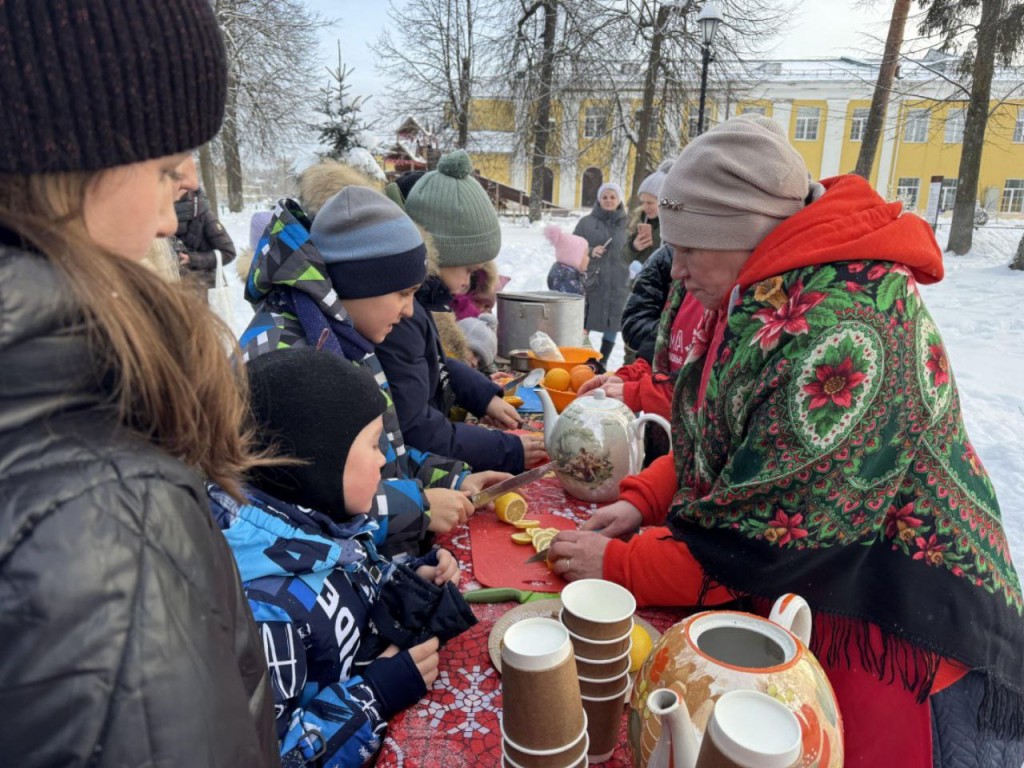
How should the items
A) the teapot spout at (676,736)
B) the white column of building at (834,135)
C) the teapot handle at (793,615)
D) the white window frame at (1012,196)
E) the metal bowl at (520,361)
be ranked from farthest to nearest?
the white window frame at (1012,196), the white column of building at (834,135), the metal bowl at (520,361), the teapot handle at (793,615), the teapot spout at (676,736)

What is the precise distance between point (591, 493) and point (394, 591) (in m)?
0.70

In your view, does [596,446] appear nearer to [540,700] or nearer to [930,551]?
[930,551]

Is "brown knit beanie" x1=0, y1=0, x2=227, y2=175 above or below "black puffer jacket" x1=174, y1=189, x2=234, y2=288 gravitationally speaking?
above

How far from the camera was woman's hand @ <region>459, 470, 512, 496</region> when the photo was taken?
1913 mm

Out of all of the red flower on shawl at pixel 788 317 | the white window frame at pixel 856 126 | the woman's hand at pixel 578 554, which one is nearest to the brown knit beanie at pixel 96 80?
the red flower on shawl at pixel 788 317

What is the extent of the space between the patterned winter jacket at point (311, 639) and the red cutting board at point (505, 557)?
37cm

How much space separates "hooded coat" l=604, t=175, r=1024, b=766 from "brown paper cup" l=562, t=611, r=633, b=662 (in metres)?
0.34

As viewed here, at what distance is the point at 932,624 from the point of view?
108 cm

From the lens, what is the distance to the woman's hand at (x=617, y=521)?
1553 millimetres

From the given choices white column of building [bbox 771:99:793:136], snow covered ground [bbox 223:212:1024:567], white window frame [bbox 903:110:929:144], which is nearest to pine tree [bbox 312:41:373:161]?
snow covered ground [bbox 223:212:1024:567]

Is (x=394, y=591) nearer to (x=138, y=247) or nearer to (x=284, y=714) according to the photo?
(x=284, y=714)

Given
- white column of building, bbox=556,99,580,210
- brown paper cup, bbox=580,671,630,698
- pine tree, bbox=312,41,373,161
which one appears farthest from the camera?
white column of building, bbox=556,99,580,210

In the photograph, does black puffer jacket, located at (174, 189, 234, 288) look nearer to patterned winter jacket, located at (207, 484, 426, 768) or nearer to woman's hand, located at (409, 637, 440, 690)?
patterned winter jacket, located at (207, 484, 426, 768)

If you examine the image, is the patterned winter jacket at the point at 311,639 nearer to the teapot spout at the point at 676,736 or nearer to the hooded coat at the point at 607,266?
the teapot spout at the point at 676,736
